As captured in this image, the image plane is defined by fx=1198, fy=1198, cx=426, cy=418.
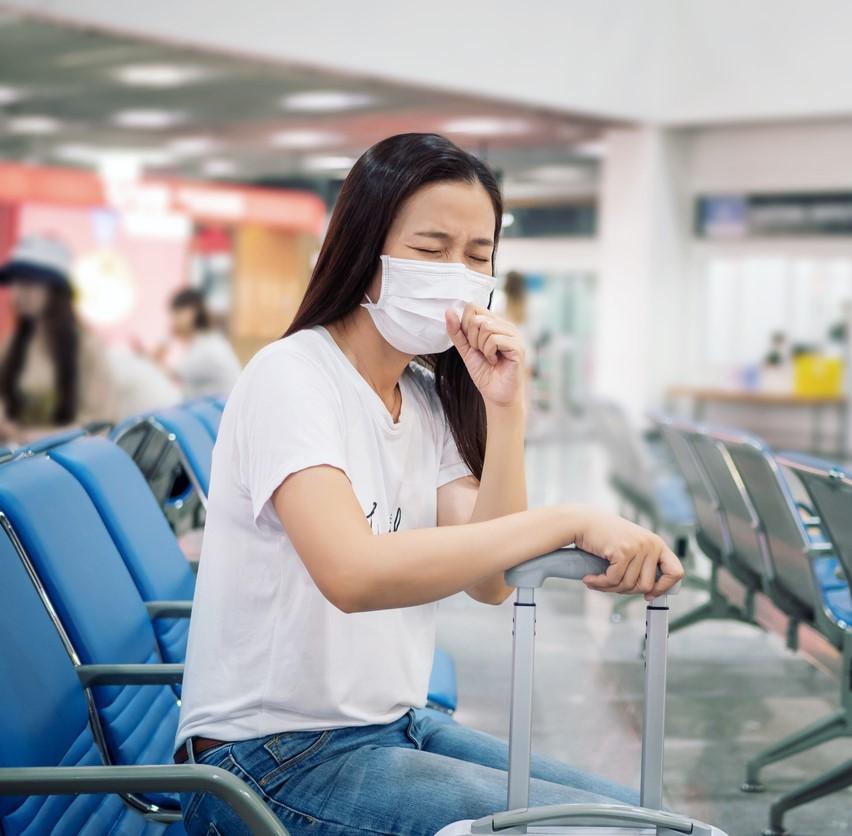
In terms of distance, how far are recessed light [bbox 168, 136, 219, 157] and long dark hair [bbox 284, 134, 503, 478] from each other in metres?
12.9

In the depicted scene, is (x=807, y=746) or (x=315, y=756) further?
(x=807, y=746)

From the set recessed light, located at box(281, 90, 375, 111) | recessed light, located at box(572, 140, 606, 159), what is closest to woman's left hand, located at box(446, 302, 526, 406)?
recessed light, located at box(281, 90, 375, 111)

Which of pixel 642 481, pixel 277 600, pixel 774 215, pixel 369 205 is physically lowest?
pixel 642 481

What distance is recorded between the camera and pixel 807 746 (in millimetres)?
3014

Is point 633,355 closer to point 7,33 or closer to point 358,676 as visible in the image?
point 7,33

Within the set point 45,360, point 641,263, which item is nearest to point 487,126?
point 641,263

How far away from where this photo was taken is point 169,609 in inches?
81.5

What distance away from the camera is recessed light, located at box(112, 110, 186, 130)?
41.2ft

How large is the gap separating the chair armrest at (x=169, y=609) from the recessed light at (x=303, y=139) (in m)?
11.5

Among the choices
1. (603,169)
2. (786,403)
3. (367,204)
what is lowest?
(786,403)

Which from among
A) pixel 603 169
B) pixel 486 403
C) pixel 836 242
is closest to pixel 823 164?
pixel 836 242

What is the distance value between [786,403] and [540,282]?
3.45 metres

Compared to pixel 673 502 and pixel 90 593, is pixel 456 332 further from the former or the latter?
pixel 673 502

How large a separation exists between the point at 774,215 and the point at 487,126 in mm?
3256
